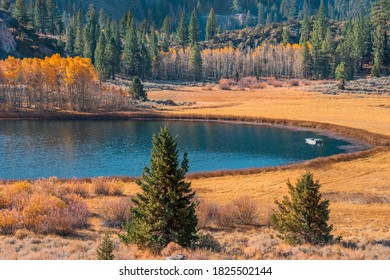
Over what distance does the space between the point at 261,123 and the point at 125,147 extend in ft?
106

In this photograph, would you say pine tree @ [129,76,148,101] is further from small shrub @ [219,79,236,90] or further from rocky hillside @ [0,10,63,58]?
rocky hillside @ [0,10,63,58]

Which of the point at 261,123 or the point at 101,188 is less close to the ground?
the point at 261,123

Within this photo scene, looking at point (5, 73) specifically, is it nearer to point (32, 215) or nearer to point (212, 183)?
point (212, 183)

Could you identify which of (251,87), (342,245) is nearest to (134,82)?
(251,87)

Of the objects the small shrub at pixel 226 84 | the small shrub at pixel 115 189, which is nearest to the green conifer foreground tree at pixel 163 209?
the small shrub at pixel 115 189

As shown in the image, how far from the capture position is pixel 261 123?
84750 mm

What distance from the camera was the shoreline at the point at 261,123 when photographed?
45719 millimetres

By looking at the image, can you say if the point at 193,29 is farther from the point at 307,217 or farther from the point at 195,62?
the point at 307,217

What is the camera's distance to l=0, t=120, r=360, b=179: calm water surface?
50.4 m

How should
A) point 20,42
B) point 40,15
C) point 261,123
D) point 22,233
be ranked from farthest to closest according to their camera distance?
point 40,15, point 20,42, point 261,123, point 22,233

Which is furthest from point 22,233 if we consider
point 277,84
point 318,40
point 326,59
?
point 318,40

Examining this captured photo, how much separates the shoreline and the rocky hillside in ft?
176

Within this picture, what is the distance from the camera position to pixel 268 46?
183 m

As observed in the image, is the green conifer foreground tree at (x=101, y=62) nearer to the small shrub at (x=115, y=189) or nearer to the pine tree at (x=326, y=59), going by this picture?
the pine tree at (x=326, y=59)
